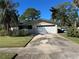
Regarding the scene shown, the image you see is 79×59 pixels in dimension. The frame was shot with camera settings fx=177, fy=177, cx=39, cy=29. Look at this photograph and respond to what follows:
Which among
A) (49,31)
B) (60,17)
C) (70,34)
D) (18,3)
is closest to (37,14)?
(60,17)

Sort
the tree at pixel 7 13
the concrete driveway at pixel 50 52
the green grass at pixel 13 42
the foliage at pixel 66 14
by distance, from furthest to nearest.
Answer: the foliage at pixel 66 14 → the tree at pixel 7 13 → the green grass at pixel 13 42 → the concrete driveway at pixel 50 52

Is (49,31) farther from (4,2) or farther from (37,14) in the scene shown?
(37,14)

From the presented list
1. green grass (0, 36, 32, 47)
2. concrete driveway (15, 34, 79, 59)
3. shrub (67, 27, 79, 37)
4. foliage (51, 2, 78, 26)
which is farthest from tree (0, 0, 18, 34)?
foliage (51, 2, 78, 26)

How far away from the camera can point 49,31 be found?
48625mm

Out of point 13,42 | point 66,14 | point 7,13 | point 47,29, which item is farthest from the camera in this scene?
point 66,14

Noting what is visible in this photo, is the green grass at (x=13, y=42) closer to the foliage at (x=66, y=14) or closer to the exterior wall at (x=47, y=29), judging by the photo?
the exterior wall at (x=47, y=29)

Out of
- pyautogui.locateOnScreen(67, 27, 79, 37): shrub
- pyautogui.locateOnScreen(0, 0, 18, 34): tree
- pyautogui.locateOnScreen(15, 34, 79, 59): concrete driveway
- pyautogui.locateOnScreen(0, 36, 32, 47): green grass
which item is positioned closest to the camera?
pyautogui.locateOnScreen(15, 34, 79, 59): concrete driveway

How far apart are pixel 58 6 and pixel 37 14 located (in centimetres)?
4245

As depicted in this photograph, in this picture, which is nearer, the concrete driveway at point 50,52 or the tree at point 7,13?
the concrete driveway at point 50,52

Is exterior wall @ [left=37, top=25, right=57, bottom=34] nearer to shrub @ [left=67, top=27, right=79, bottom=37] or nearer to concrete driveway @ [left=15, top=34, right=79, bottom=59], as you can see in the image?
shrub @ [left=67, top=27, right=79, bottom=37]

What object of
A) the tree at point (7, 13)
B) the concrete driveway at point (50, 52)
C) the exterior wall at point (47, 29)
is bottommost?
the concrete driveway at point (50, 52)

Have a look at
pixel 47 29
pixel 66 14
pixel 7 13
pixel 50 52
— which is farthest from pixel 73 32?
pixel 66 14

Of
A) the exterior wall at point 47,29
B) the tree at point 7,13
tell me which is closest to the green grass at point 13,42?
the tree at point 7,13

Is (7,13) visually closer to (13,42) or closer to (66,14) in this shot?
(13,42)
